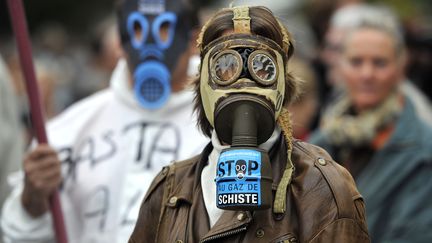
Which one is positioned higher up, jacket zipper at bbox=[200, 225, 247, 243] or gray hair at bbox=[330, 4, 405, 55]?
gray hair at bbox=[330, 4, 405, 55]

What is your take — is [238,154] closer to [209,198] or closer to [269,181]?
[269,181]

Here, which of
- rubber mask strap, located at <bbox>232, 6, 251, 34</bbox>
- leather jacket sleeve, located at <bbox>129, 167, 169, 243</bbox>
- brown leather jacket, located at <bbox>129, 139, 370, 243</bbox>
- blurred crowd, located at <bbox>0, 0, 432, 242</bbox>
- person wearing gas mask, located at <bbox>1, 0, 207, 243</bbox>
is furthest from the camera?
blurred crowd, located at <bbox>0, 0, 432, 242</bbox>

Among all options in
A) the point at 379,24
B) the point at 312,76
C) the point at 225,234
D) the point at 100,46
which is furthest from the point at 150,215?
the point at 100,46

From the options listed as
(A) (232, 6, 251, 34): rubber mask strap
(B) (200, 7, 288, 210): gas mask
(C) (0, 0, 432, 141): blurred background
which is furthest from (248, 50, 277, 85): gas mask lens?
(C) (0, 0, 432, 141): blurred background

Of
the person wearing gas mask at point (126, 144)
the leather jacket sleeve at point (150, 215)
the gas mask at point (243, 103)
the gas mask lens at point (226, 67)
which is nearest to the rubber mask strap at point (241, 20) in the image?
the gas mask at point (243, 103)

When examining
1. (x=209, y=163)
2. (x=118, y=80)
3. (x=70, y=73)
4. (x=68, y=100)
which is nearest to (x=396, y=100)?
(x=118, y=80)

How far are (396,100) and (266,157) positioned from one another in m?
3.86

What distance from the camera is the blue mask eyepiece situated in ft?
20.6

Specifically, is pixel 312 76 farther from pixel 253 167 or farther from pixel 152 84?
pixel 253 167

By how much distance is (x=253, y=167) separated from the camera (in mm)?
4000

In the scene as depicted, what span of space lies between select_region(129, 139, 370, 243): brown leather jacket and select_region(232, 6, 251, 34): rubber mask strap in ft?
1.31

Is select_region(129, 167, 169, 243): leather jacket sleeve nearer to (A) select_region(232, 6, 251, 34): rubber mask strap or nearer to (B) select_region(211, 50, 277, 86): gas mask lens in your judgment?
(B) select_region(211, 50, 277, 86): gas mask lens

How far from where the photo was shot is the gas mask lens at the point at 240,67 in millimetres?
4145

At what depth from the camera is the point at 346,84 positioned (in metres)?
8.30
